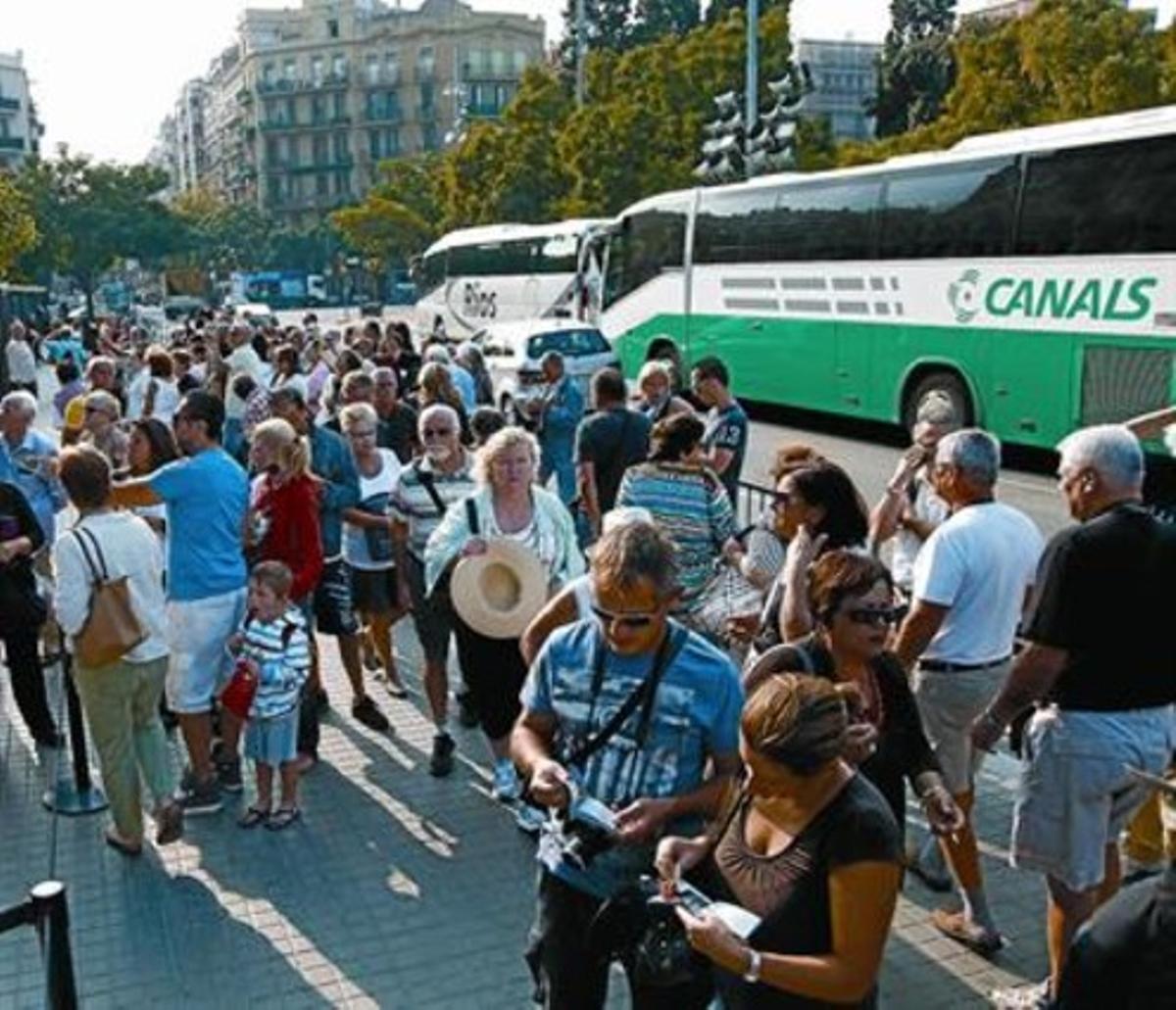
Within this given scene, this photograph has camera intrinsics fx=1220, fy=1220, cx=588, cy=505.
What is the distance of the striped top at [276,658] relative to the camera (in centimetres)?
554

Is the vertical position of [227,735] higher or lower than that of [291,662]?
lower

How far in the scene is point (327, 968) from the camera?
4508mm

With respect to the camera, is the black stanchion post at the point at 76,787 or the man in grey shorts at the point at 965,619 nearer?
the man in grey shorts at the point at 965,619

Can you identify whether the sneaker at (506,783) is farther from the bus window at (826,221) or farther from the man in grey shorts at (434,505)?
the bus window at (826,221)

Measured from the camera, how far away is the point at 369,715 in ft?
22.9

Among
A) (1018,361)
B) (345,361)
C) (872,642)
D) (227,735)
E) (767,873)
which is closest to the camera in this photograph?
(767,873)

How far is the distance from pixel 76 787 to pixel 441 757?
178cm

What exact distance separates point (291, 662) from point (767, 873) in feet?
11.7

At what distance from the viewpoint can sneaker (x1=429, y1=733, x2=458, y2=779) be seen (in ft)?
20.5

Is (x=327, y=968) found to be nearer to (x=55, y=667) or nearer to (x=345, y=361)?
(x=55, y=667)

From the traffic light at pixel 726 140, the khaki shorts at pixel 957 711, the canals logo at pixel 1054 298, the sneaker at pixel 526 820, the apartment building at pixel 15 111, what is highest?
the apartment building at pixel 15 111

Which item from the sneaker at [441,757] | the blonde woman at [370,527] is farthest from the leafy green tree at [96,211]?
the sneaker at [441,757]

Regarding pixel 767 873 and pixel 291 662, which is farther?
pixel 291 662

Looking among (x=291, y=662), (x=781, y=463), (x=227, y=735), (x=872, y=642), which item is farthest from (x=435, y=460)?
(x=872, y=642)
